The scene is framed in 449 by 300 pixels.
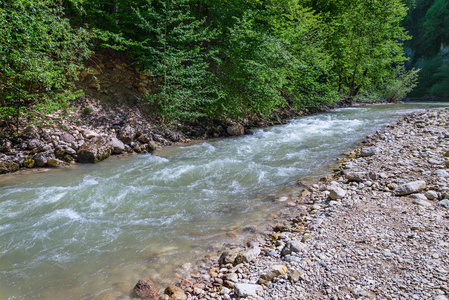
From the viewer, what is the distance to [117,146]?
24.0 feet

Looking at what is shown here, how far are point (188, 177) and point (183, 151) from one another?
231 cm

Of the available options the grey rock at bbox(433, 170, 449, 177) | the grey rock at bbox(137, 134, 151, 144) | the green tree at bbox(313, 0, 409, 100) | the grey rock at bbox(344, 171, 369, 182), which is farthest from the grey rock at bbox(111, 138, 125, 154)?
the green tree at bbox(313, 0, 409, 100)

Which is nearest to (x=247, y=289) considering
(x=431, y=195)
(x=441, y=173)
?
(x=431, y=195)

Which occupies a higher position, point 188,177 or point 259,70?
point 259,70

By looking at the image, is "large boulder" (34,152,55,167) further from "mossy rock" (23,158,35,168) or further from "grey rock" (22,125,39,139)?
"grey rock" (22,125,39,139)

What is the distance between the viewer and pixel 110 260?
2932 mm

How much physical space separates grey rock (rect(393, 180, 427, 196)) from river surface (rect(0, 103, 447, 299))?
191 centimetres

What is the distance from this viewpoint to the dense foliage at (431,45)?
29.7m

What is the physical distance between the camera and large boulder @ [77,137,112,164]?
650 centimetres

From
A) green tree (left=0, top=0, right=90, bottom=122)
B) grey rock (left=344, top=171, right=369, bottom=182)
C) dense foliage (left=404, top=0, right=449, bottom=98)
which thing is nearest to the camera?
grey rock (left=344, top=171, right=369, bottom=182)

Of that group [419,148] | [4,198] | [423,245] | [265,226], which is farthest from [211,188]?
[419,148]

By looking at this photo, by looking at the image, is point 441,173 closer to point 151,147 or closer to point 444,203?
point 444,203

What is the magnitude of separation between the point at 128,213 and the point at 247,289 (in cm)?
268

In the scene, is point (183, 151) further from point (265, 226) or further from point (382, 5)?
point (382, 5)
